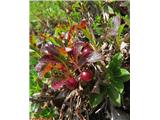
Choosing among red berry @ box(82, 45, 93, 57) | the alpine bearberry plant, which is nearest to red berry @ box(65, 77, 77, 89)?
the alpine bearberry plant

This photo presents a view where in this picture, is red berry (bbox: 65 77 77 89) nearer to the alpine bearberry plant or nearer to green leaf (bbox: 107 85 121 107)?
the alpine bearberry plant

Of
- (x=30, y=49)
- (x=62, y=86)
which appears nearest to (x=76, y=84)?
(x=62, y=86)

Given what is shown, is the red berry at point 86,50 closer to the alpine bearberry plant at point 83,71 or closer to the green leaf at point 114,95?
the alpine bearberry plant at point 83,71

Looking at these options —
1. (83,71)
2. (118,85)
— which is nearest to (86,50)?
(83,71)

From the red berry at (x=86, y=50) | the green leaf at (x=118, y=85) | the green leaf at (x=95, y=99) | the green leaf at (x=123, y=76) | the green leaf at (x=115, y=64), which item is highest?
the red berry at (x=86, y=50)

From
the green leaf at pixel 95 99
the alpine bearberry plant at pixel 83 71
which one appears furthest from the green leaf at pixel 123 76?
the green leaf at pixel 95 99

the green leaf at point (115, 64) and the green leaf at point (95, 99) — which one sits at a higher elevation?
the green leaf at point (115, 64)

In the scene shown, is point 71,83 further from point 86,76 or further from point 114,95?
point 114,95
